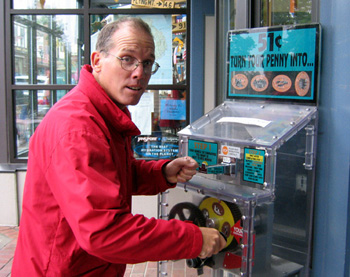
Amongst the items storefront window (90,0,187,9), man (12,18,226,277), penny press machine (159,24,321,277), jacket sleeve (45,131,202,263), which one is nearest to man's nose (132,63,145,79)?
man (12,18,226,277)

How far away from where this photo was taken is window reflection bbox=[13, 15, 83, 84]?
5242 mm

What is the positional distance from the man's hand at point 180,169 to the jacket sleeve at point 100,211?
1.95ft

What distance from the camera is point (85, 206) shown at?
1.45 metres

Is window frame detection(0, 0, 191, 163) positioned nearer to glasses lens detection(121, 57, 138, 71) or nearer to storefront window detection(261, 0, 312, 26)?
storefront window detection(261, 0, 312, 26)

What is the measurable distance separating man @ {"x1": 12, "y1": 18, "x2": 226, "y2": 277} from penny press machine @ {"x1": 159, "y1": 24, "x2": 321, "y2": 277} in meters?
0.32

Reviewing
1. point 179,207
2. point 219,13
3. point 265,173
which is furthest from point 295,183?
point 219,13

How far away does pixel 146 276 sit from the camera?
4176mm

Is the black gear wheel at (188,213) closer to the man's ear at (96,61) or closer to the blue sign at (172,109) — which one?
the man's ear at (96,61)

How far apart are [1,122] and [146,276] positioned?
269 centimetres

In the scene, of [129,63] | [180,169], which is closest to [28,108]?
[180,169]

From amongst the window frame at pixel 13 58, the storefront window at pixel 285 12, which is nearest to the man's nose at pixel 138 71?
the storefront window at pixel 285 12

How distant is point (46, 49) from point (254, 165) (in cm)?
406

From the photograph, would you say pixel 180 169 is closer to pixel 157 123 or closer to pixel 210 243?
pixel 210 243

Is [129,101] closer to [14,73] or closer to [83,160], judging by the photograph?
[83,160]
